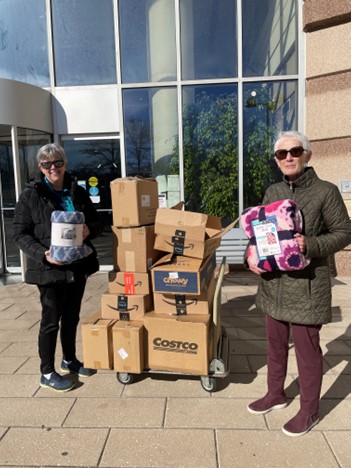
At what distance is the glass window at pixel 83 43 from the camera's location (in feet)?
23.5

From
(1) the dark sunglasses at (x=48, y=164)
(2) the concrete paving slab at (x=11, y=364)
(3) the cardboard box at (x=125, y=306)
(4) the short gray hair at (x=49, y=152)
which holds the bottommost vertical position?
(2) the concrete paving slab at (x=11, y=364)

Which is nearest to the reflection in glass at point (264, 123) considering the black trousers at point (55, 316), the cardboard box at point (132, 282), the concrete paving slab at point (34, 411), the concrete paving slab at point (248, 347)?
the concrete paving slab at point (248, 347)

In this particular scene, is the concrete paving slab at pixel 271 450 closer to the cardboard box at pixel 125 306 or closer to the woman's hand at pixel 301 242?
the cardboard box at pixel 125 306

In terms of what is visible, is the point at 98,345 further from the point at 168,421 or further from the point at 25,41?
the point at 25,41

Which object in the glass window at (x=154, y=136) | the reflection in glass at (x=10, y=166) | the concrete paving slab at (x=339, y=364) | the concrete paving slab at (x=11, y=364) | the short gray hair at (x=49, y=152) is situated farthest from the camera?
the glass window at (x=154, y=136)

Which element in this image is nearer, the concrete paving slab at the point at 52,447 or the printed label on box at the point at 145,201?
the concrete paving slab at the point at 52,447

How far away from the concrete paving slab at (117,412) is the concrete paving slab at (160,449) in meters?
0.10

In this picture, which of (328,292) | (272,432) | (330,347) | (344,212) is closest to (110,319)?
(272,432)

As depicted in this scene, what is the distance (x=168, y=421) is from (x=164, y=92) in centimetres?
610

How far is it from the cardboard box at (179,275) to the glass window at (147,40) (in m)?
5.25

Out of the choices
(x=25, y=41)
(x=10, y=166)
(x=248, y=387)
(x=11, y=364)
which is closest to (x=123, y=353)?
(x=248, y=387)

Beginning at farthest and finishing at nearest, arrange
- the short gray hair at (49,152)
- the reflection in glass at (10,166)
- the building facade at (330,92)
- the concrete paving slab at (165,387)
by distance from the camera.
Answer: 1. the reflection in glass at (10,166)
2. the building facade at (330,92)
3. the concrete paving slab at (165,387)
4. the short gray hair at (49,152)

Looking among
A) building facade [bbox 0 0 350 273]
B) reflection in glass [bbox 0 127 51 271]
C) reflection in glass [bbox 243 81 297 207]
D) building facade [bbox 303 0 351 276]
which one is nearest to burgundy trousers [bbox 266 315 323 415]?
Answer: building facade [bbox 303 0 351 276]

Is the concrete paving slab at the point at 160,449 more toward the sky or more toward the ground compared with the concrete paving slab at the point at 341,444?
more toward the ground
